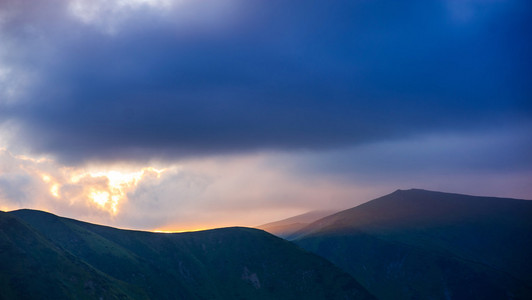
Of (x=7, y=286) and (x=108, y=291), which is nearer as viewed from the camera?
(x=7, y=286)

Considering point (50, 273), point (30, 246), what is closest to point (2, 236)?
point (30, 246)

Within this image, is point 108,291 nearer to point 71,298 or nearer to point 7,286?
point 71,298

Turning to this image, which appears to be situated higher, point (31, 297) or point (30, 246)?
point (30, 246)

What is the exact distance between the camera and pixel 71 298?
180250mm

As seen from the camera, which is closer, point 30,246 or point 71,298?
point 71,298

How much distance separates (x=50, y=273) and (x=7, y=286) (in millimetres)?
19021

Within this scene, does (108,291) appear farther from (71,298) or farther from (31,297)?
(31,297)

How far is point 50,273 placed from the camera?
18938 centimetres

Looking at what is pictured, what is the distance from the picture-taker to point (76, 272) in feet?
650

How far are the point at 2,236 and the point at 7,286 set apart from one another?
29.5 meters

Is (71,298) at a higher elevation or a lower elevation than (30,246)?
lower

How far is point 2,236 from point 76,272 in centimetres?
3384

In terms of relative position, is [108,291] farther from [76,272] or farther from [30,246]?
[30,246]

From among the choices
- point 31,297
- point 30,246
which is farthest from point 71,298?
point 30,246
